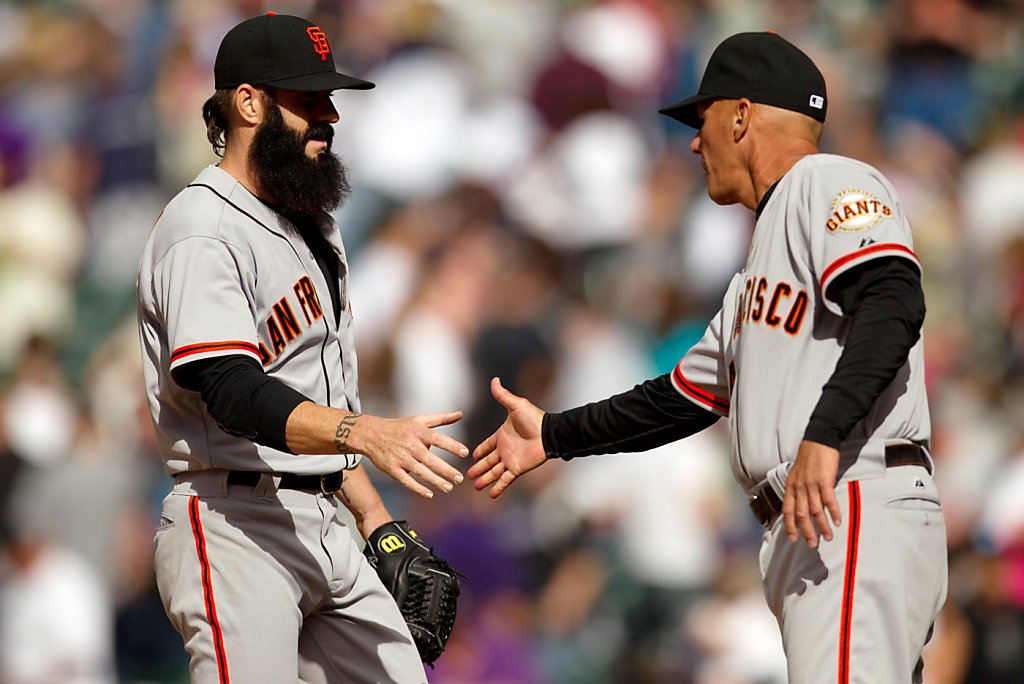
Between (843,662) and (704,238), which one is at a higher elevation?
(843,662)

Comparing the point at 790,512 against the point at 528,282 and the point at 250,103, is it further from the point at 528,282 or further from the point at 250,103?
the point at 528,282

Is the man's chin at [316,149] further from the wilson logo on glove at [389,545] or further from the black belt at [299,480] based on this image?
the wilson logo on glove at [389,545]

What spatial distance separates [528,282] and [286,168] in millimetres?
4861

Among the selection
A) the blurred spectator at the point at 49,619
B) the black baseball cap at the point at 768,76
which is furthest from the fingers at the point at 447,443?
the blurred spectator at the point at 49,619

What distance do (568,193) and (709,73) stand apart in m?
5.39

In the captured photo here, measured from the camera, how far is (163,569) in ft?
12.5

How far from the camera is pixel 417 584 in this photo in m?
4.26

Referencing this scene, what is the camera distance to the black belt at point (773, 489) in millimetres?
3562

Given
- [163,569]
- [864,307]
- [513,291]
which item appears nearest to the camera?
[864,307]

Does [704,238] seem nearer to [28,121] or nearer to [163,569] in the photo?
[28,121]

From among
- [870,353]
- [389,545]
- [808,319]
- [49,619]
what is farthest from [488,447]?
[49,619]

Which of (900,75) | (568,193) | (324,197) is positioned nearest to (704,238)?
(568,193)

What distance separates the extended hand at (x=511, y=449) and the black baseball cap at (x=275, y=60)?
0.99 metres

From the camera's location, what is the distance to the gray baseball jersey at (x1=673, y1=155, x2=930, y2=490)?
11.5 feet
